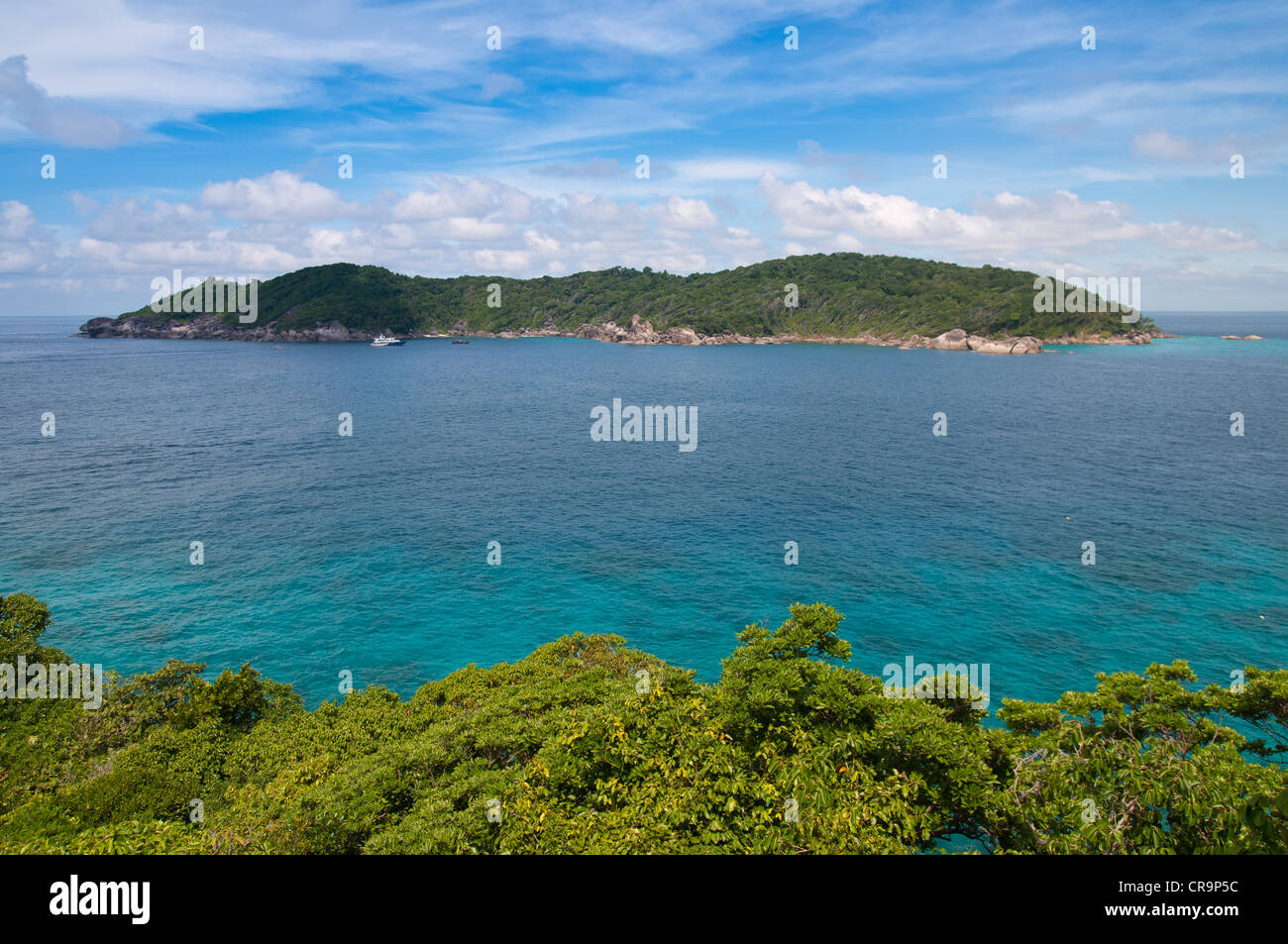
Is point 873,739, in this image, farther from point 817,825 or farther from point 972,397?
point 972,397

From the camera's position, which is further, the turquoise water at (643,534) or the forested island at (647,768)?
the turquoise water at (643,534)

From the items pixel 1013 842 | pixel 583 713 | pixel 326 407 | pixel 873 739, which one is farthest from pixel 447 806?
pixel 326 407

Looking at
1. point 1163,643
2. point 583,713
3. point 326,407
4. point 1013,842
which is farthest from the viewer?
point 326,407

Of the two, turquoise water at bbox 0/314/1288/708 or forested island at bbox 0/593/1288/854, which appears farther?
turquoise water at bbox 0/314/1288/708
